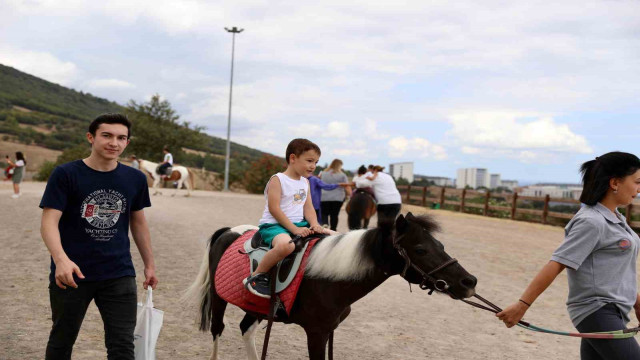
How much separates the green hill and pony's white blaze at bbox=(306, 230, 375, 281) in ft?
117

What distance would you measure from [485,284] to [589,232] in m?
6.74

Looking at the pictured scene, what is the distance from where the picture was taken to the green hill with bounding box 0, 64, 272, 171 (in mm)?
61578

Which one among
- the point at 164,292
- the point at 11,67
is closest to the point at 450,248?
the point at 164,292

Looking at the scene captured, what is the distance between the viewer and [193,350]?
5102 millimetres

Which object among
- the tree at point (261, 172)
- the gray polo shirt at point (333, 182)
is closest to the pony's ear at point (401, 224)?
the gray polo shirt at point (333, 182)

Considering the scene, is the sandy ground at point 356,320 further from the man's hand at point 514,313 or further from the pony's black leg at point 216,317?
the man's hand at point 514,313

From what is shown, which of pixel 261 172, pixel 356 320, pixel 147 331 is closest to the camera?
pixel 147 331

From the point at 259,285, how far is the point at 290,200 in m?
0.67

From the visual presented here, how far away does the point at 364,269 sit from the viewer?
3.59 metres

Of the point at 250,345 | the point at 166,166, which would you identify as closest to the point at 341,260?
the point at 250,345

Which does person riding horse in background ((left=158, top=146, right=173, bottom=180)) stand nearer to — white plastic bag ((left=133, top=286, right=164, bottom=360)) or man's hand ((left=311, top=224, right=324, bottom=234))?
man's hand ((left=311, top=224, right=324, bottom=234))

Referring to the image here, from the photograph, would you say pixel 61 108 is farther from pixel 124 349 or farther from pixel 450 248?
pixel 124 349

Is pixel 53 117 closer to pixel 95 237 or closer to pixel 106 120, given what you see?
pixel 106 120

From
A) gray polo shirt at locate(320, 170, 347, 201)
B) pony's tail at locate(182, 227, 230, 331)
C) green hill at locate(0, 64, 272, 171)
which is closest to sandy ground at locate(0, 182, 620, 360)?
pony's tail at locate(182, 227, 230, 331)
